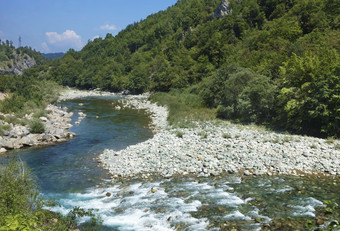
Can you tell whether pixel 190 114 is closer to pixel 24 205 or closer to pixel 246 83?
pixel 246 83

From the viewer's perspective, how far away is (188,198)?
1124 centimetres

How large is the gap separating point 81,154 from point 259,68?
81.2 feet

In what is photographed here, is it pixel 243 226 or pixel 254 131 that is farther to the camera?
pixel 254 131

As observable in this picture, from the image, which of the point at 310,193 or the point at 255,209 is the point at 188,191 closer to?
the point at 255,209

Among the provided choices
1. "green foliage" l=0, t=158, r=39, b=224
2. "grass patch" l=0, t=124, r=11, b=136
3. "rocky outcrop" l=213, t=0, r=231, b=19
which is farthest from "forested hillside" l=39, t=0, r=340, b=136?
"grass patch" l=0, t=124, r=11, b=136

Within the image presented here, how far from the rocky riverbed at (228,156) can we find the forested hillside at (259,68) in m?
4.12

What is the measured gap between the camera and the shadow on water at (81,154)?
14.2 meters

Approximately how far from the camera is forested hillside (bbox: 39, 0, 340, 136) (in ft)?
66.6

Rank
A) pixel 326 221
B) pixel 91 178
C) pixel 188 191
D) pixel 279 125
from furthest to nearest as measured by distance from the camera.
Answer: pixel 279 125 < pixel 91 178 < pixel 188 191 < pixel 326 221

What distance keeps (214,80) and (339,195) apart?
2553 cm

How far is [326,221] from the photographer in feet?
28.3

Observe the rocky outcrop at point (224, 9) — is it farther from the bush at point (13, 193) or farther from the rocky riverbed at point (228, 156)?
the bush at point (13, 193)

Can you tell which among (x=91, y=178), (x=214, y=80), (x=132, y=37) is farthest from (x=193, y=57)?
(x=132, y=37)

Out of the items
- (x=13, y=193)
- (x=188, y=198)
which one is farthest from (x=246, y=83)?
(x=13, y=193)
